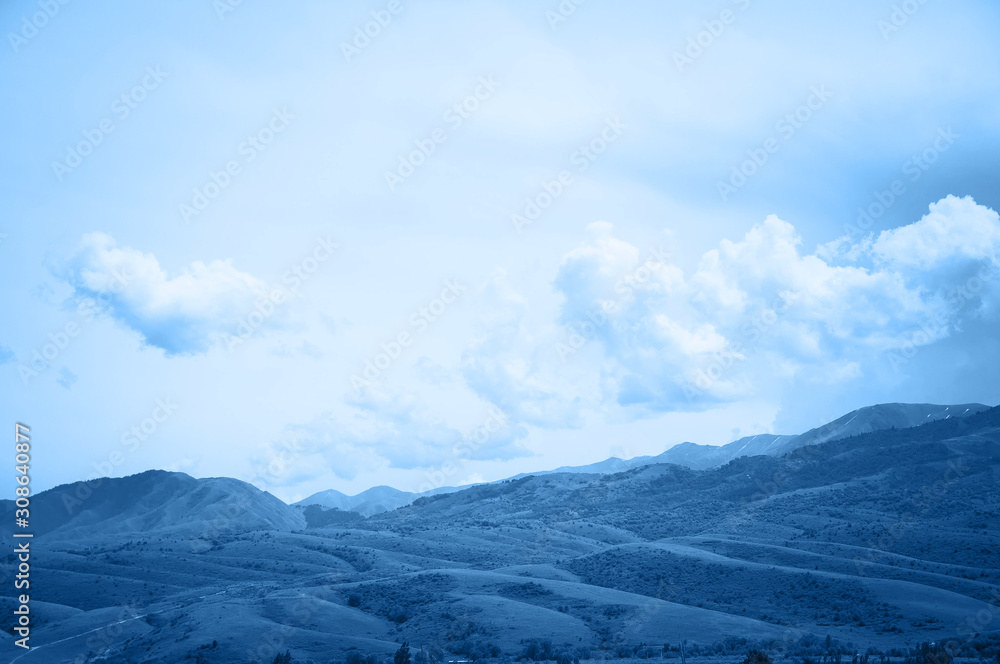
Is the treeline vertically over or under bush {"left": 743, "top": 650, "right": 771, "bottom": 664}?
under

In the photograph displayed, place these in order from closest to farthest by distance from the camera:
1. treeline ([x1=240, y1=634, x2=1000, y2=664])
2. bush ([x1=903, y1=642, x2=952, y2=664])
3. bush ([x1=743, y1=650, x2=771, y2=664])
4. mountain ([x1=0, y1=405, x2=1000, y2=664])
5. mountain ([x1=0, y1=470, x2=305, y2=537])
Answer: bush ([x1=903, y1=642, x2=952, y2=664]), bush ([x1=743, y1=650, x2=771, y2=664]), treeline ([x1=240, y1=634, x2=1000, y2=664]), mountain ([x1=0, y1=405, x2=1000, y2=664]), mountain ([x1=0, y1=470, x2=305, y2=537])

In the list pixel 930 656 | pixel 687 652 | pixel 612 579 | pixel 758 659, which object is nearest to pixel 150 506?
pixel 612 579

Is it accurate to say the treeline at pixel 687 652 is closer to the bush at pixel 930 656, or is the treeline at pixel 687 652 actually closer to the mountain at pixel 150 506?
the bush at pixel 930 656

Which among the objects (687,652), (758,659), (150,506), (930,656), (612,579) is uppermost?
(150,506)

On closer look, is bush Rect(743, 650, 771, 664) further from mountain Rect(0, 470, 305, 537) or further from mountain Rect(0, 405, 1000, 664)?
mountain Rect(0, 470, 305, 537)

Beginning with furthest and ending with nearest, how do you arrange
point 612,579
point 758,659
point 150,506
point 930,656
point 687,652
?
1. point 150,506
2. point 612,579
3. point 687,652
4. point 758,659
5. point 930,656

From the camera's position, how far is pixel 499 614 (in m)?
38.2

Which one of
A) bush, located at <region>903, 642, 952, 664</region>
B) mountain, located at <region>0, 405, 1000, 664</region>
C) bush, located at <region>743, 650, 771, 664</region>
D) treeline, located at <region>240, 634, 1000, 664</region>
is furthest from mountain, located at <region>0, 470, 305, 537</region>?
bush, located at <region>903, 642, 952, 664</region>

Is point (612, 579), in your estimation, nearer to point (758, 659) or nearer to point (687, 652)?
point (687, 652)

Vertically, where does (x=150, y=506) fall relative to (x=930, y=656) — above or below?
above

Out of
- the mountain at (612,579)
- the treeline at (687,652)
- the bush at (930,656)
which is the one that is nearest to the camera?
the bush at (930,656)

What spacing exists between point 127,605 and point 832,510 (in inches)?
2629

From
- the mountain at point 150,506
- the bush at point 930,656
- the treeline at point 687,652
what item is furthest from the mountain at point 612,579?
the mountain at point 150,506

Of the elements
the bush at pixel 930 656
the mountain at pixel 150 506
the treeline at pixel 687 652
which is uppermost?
the mountain at pixel 150 506
